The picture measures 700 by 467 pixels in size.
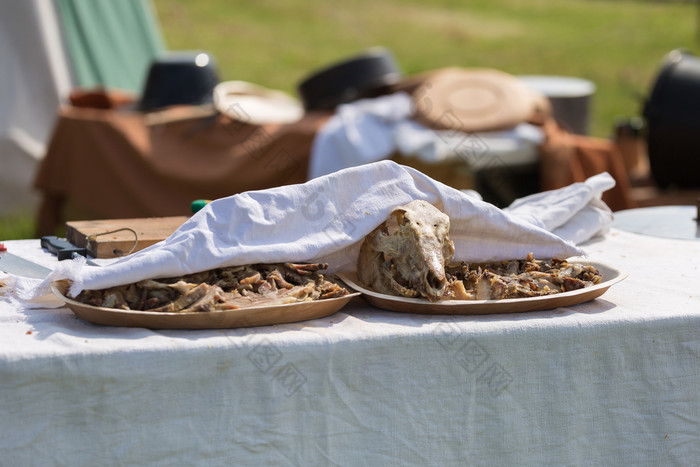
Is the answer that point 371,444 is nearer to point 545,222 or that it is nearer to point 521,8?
point 545,222

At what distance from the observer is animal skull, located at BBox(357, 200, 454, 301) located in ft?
4.47

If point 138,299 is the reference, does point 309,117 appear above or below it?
below

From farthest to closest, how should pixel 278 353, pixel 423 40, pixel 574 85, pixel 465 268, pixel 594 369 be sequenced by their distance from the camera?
1. pixel 423 40
2. pixel 574 85
3. pixel 465 268
4. pixel 594 369
5. pixel 278 353

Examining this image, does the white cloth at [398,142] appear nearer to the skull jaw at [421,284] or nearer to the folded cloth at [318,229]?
the folded cloth at [318,229]

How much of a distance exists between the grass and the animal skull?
786 centimetres

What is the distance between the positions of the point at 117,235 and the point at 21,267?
21 cm

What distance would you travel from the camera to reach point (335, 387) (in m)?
1.25

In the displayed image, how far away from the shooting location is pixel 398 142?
3.64 metres

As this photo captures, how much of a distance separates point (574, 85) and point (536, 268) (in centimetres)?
361

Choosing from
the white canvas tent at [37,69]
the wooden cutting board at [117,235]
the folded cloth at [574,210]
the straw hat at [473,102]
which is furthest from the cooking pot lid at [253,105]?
the folded cloth at [574,210]

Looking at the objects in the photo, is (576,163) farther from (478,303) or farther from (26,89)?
(26,89)

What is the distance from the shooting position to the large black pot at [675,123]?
3750mm

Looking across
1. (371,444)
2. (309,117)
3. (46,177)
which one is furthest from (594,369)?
(46,177)

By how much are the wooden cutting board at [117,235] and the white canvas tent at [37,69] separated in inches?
124
